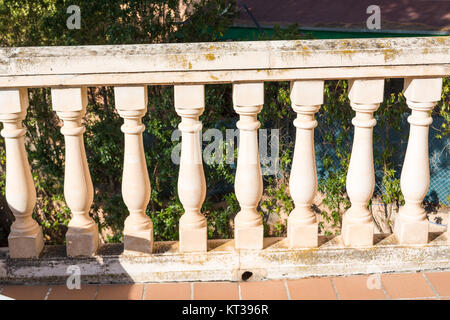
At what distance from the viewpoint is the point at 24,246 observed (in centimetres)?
288

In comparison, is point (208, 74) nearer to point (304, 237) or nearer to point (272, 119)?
point (304, 237)

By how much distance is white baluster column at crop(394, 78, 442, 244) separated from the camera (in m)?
2.60

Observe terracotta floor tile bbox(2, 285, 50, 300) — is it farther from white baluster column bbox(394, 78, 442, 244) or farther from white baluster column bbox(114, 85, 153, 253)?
white baluster column bbox(394, 78, 442, 244)

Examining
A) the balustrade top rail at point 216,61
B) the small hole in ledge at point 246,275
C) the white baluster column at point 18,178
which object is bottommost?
the small hole in ledge at point 246,275

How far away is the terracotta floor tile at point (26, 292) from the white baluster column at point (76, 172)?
230 mm

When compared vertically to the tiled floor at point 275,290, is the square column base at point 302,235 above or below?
above

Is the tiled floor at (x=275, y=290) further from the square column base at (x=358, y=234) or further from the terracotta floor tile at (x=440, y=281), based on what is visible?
the square column base at (x=358, y=234)

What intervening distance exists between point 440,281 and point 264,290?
918 millimetres

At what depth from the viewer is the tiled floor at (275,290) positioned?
9.11 feet

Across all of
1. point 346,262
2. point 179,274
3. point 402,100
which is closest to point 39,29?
point 402,100

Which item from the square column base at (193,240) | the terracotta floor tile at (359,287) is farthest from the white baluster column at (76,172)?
the terracotta floor tile at (359,287)

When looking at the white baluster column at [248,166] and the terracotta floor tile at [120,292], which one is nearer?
the white baluster column at [248,166]

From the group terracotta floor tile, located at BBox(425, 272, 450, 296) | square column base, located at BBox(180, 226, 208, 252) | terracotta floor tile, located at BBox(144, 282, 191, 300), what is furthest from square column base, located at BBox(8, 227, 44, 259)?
terracotta floor tile, located at BBox(425, 272, 450, 296)

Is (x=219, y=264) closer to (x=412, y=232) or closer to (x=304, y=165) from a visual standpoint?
→ (x=304, y=165)
